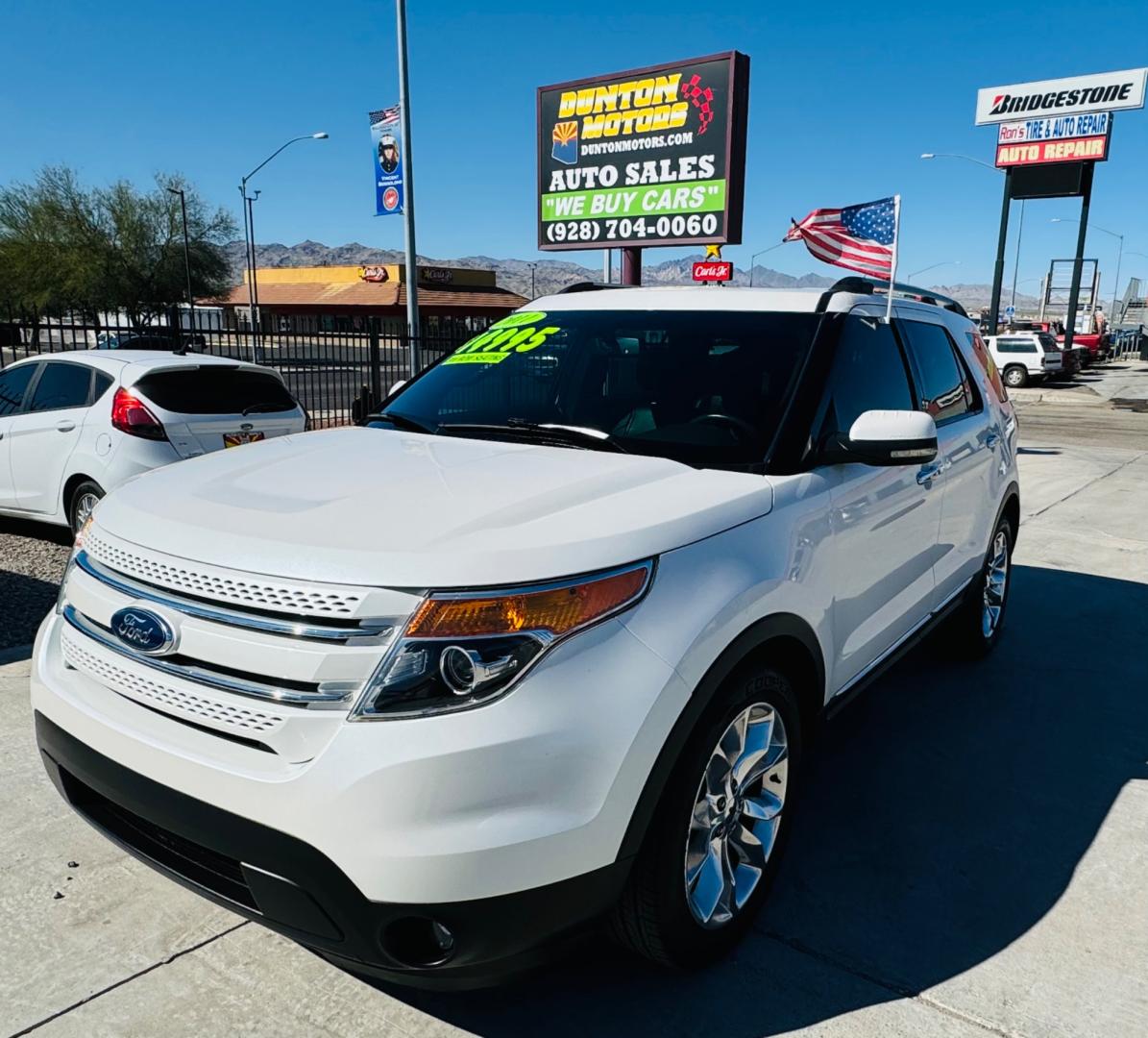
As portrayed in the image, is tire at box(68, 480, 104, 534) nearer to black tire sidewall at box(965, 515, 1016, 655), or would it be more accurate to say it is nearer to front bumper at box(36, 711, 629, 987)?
front bumper at box(36, 711, 629, 987)

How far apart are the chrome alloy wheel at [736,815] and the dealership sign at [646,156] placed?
39.1 feet

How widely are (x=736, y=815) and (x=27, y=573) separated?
5.46m

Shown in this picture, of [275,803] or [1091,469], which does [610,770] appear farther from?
[1091,469]

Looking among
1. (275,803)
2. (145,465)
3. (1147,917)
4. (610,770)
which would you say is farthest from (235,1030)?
(145,465)

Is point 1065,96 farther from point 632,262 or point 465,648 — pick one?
point 465,648

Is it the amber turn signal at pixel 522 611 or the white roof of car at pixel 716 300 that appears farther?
the white roof of car at pixel 716 300

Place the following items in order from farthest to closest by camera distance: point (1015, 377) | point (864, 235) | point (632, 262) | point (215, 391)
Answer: point (1015, 377), point (632, 262), point (215, 391), point (864, 235)

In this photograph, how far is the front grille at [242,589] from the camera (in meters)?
1.92

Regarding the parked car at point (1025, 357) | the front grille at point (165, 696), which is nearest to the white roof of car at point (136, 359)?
the front grille at point (165, 696)

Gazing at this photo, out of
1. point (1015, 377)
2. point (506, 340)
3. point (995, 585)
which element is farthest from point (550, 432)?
point (1015, 377)

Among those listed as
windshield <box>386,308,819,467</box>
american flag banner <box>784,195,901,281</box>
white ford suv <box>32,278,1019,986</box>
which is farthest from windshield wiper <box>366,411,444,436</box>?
american flag banner <box>784,195,901,281</box>

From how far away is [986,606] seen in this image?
4.88 meters

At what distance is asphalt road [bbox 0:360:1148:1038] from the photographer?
2.33m

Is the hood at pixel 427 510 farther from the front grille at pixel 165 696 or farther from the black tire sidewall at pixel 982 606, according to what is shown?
the black tire sidewall at pixel 982 606
